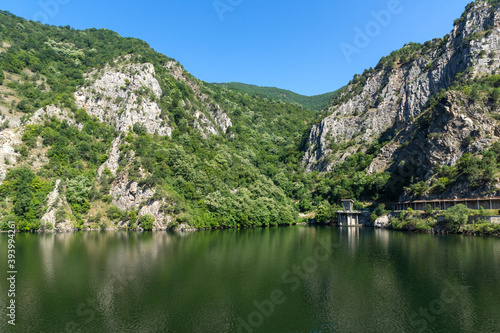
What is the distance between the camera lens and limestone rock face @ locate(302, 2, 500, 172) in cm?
11100

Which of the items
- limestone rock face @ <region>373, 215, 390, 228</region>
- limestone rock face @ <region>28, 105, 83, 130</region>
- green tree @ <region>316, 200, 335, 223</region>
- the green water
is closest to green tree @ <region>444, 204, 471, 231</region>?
the green water

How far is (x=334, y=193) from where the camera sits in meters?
119

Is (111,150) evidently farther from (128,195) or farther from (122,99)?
(122,99)

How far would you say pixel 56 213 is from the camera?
7506cm

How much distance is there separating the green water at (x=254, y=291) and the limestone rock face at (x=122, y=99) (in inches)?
2853

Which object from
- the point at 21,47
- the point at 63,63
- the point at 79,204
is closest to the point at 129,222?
the point at 79,204

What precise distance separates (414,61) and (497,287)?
14575 centimetres

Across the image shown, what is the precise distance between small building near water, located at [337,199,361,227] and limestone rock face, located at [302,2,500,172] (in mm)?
24670

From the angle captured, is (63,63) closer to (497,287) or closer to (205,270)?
(205,270)

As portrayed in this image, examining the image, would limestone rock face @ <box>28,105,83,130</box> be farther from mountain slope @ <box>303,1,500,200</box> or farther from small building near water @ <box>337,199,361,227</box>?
mountain slope @ <box>303,1,500,200</box>

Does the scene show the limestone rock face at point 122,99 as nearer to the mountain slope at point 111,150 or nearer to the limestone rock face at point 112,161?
the mountain slope at point 111,150

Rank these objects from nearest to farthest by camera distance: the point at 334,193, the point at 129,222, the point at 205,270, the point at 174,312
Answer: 1. the point at 174,312
2. the point at 205,270
3. the point at 129,222
4. the point at 334,193

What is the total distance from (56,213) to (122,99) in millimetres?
54570

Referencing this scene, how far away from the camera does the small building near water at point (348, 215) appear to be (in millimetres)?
103062
